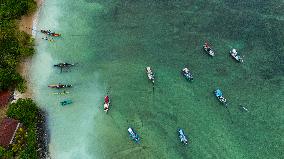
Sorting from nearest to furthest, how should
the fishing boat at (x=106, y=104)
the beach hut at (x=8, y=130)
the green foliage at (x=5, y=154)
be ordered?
the green foliage at (x=5, y=154), the beach hut at (x=8, y=130), the fishing boat at (x=106, y=104)

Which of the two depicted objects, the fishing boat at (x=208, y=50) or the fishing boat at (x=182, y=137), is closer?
the fishing boat at (x=182, y=137)

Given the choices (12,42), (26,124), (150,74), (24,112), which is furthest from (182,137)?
(12,42)

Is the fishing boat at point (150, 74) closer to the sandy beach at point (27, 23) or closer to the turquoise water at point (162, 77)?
the turquoise water at point (162, 77)

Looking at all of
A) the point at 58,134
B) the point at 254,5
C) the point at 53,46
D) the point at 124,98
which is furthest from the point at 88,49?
the point at 254,5

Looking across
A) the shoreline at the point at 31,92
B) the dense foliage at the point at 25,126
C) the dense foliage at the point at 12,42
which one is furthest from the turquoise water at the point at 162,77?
the dense foliage at the point at 25,126

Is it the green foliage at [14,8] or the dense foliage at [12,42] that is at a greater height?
the green foliage at [14,8]

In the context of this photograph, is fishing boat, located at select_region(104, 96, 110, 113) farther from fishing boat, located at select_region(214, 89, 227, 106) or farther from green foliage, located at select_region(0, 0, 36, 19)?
green foliage, located at select_region(0, 0, 36, 19)

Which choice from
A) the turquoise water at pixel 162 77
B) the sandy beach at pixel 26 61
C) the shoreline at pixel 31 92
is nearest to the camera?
the shoreline at pixel 31 92
